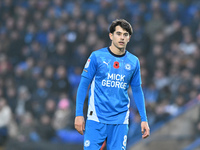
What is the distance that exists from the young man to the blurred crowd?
19.5 feet

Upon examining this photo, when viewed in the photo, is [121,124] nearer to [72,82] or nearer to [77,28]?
[72,82]

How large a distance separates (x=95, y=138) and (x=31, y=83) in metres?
9.21

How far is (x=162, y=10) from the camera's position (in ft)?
50.3

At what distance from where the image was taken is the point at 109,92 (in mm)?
5633

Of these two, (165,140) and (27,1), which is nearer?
(165,140)

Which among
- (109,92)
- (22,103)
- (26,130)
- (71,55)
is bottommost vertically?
(109,92)

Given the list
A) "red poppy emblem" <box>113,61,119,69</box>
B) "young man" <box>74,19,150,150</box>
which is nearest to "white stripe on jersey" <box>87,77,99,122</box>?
"young man" <box>74,19,150,150</box>

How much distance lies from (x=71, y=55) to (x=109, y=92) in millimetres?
9482

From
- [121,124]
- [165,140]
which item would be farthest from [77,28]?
[121,124]

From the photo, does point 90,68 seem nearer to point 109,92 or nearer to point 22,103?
point 109,92

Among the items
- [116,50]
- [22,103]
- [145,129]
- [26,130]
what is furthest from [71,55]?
[145,129]

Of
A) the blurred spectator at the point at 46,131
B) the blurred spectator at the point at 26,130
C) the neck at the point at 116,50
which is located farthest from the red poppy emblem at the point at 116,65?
the blurred spectator at the point at 26,130

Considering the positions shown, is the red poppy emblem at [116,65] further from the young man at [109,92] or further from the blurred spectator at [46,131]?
the blurred spectator at [46,131]

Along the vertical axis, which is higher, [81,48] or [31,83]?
[81,48]
